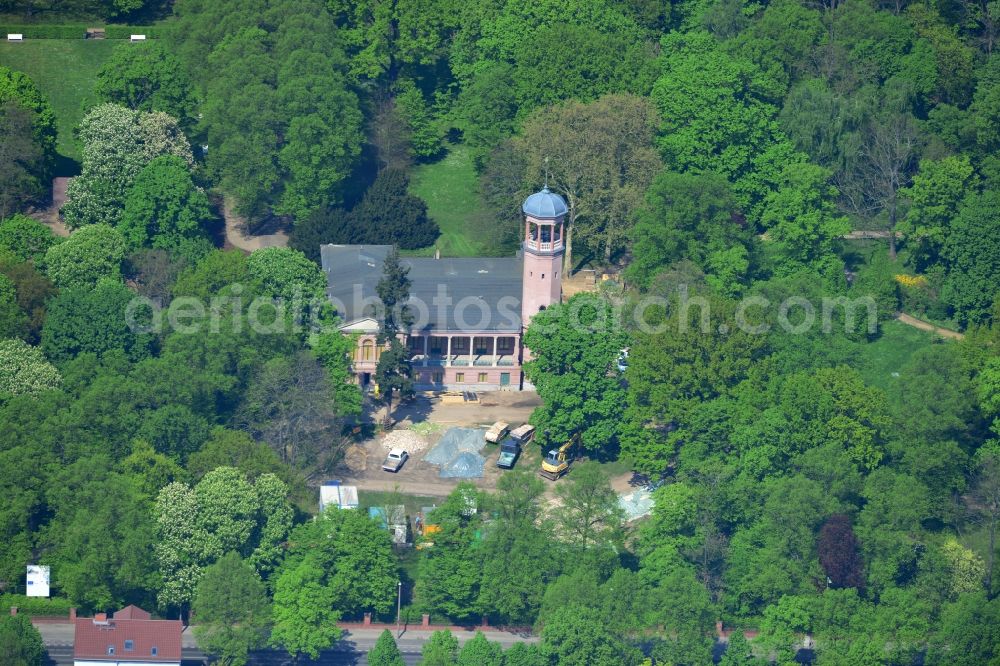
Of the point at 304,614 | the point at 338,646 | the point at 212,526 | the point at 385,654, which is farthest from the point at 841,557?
the point at 212,526

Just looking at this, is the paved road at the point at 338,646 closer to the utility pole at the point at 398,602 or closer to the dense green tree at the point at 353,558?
the utility pole at the point at 398,602

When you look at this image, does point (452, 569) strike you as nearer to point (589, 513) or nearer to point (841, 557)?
point (589, 513)

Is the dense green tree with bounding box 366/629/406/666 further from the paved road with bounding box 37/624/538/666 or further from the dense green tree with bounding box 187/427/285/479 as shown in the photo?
the dense green tree with bounding box 187/427/285/479

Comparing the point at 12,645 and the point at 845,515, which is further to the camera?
the point at 845,515

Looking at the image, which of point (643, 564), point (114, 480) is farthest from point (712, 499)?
point (114, 480)

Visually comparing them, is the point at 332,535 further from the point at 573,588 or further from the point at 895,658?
the point at 895,658

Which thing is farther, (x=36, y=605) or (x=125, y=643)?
(x=36, y=605)
